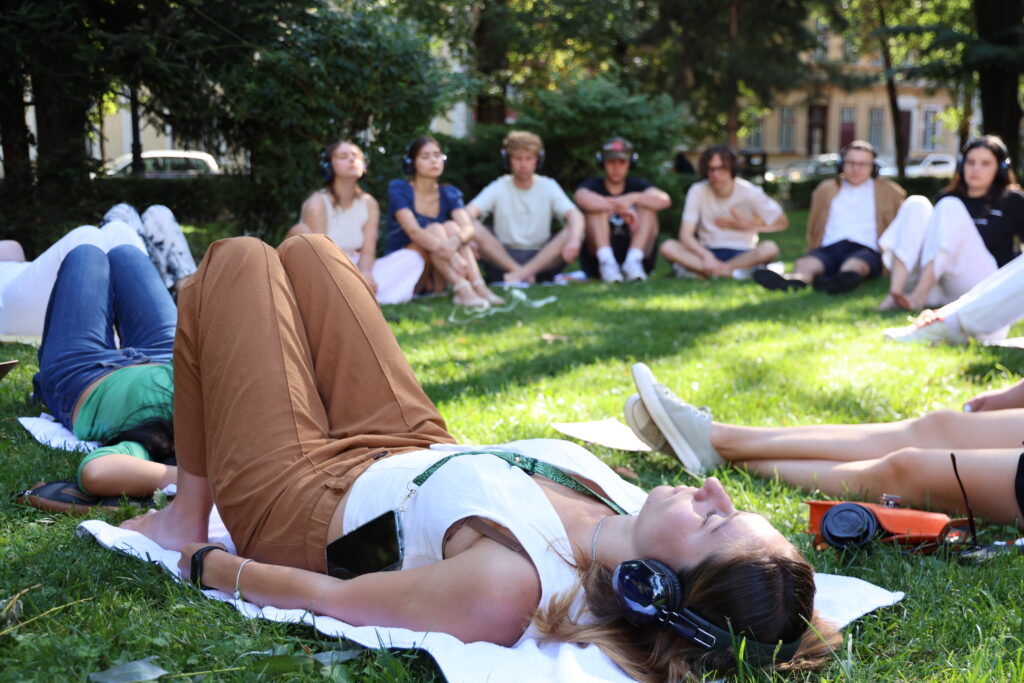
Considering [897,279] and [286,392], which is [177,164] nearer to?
[897,279]

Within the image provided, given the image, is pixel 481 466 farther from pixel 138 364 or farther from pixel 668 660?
pixel 138 364

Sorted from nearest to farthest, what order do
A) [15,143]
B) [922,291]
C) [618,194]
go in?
[922,291] < [15,143] < [618,194]

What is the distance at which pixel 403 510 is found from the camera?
8.10 ft

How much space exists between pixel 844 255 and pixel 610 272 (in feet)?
7.97

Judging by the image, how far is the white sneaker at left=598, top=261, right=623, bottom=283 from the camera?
10656 millimetres

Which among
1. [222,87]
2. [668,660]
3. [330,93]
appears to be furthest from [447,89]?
[668,660]

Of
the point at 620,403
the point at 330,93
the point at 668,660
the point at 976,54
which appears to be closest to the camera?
the point at 668,660

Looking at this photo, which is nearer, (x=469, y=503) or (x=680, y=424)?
(x=469, y=503)

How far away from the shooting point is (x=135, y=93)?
9172 millimetres

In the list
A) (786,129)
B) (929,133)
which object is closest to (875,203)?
(786,129)

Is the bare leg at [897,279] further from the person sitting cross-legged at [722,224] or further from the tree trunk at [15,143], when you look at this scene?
the tree trunk at [15,143]

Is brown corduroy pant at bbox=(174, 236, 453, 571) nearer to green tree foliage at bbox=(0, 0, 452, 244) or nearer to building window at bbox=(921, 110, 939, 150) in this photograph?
green tree foliage at bbox=(0, 0, 452, 244)

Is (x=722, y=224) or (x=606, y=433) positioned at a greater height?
(x=722, y=224)

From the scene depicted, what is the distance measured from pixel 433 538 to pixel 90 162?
7720 millimetres
